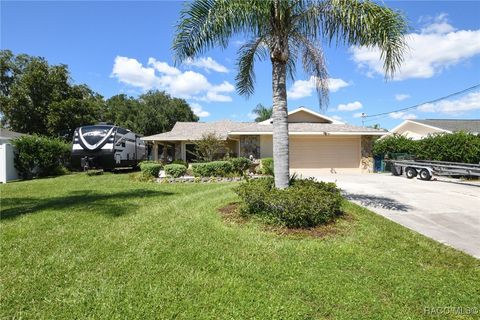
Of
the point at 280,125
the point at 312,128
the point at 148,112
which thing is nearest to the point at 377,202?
the point at 280,125

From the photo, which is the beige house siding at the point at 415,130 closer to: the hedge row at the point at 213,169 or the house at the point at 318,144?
the house at the point at 318,144

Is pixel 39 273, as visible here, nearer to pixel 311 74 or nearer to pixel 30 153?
pixel 311 74

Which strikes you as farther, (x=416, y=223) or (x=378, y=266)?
(x=416, y=223)

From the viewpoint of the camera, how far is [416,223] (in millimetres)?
7000

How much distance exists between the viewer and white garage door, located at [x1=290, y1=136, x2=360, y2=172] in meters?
20.5

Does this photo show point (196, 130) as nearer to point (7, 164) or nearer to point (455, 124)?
point (7, 164)

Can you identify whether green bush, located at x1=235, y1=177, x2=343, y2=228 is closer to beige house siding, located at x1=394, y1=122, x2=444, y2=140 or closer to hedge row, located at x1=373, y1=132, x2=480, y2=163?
hedge row, located at x1=373, y1=132, x2=480, y2=163

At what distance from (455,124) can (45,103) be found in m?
40.5

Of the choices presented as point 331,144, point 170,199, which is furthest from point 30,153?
point 331,144

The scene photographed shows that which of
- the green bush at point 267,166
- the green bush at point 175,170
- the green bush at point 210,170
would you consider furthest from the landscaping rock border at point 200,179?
the green bush at point 267,166

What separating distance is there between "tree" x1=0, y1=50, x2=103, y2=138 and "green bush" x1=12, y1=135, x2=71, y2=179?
12.4m

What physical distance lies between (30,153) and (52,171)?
203 centimetres

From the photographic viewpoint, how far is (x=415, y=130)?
31859 millimetres

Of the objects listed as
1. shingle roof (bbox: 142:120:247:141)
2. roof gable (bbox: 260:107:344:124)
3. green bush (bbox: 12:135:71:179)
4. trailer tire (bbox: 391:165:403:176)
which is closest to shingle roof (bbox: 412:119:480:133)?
roof gable (bbox: 260:107:344:124)
